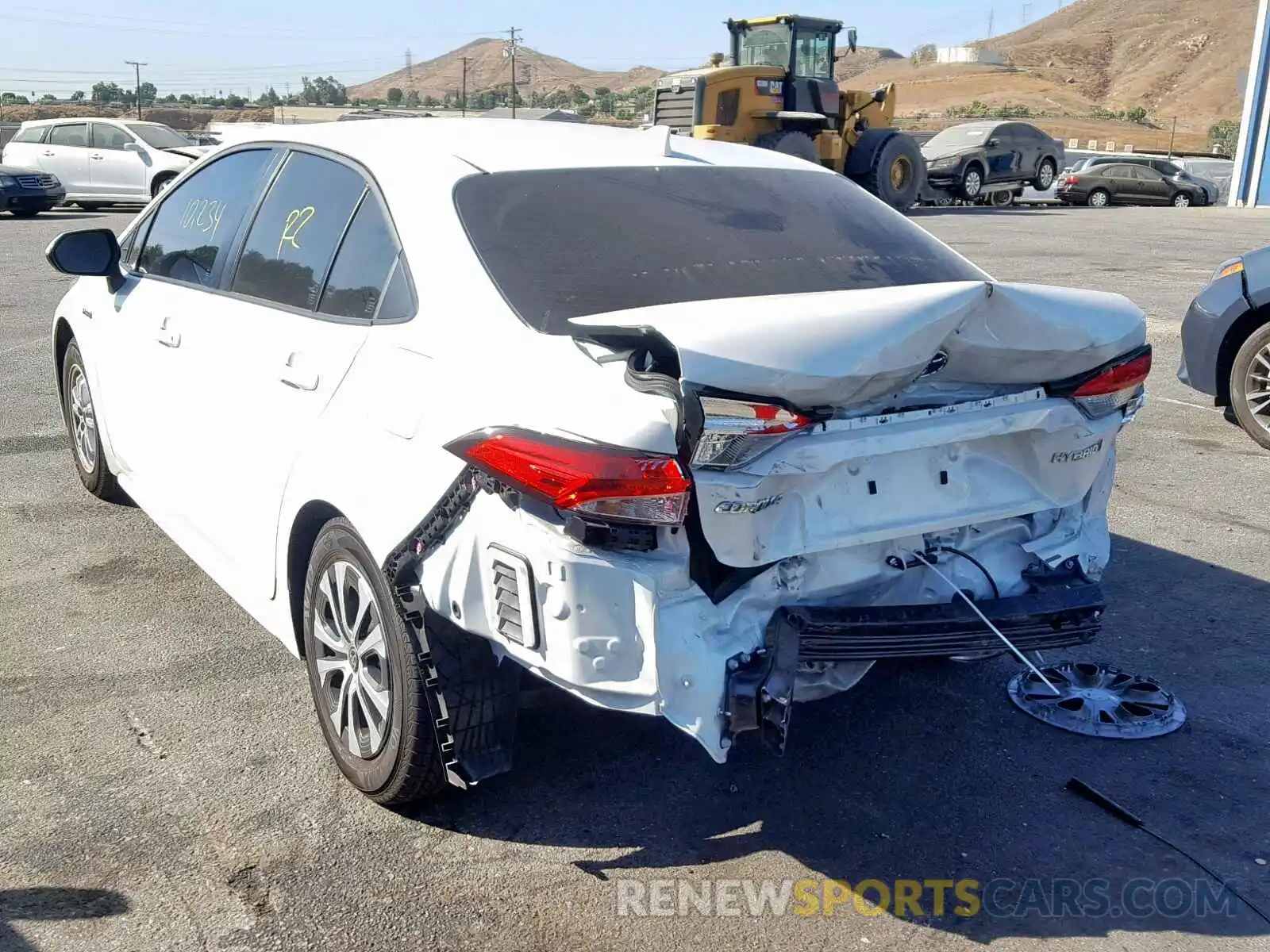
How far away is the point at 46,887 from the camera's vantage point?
3.04 metres

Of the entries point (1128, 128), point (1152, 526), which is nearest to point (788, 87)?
point (1152, 526)

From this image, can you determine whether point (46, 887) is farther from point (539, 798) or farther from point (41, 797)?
point (539, 798)

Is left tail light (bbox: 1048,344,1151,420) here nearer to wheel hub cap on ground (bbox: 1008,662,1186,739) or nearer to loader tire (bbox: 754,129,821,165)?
wheel hub cap on ground (bbox: 1008,662,1186,739)

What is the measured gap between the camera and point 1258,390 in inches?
282

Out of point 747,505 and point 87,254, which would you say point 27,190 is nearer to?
point 87,254

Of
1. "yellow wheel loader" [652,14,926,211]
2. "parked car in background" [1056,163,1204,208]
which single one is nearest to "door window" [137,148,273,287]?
"yellow wheel loader" [652,14,926,211]

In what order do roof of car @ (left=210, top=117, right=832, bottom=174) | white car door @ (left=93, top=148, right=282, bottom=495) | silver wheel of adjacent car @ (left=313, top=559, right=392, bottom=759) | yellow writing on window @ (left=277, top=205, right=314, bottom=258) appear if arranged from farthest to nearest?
1. white car door @ (left=93, top=148, right=282, bottom=495)
2. yellow writing on window @ (left=277, top=205, right=314, bottom=258)
3. roof of car @ (left=210, top=117, right=832, bottom=174)
4. silver wheel of adjacent car @ (left=313, top=559, right=392, bottom=759)

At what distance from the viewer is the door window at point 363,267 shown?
3426 mm

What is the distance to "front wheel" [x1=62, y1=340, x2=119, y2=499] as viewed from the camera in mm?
5664

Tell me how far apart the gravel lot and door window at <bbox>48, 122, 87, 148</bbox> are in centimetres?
2029

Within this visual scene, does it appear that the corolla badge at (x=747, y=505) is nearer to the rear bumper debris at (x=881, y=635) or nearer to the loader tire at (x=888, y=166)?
the rear bumper debris at (x=881, y=635)

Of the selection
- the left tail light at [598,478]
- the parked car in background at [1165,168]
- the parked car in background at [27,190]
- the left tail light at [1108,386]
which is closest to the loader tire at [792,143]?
the parked car in background at [27,190]

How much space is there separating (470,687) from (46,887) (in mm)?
1138

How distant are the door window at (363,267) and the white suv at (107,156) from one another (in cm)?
1979
